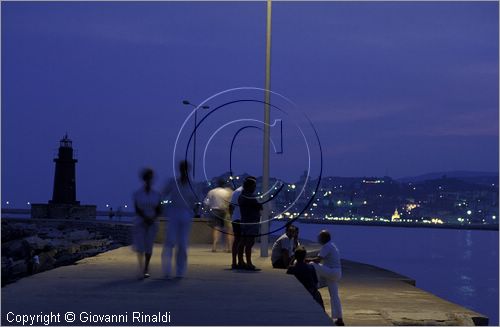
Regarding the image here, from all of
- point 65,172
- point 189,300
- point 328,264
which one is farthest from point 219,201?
point 65,172

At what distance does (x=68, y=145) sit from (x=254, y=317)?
234ft

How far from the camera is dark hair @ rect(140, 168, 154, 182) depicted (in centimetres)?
1334

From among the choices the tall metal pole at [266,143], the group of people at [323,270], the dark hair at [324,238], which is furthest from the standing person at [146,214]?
the tall metal pole at [266,143]

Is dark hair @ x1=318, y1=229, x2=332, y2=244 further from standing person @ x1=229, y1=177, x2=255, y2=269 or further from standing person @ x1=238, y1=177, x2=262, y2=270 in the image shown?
standing person @ x1=229, y1=177, x2=255, y2=269

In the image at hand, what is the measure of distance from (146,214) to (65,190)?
2630 inches

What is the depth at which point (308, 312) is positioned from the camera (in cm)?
1044

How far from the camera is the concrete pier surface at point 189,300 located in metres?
9.80

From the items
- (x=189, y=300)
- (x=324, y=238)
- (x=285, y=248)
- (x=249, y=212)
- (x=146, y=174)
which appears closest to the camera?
(x=189, y=300)

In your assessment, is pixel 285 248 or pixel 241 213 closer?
pixel 241 213

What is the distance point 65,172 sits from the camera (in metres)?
78.6

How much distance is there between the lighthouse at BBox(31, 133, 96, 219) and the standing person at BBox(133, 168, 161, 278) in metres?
66.0

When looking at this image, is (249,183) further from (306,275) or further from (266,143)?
(266,143)

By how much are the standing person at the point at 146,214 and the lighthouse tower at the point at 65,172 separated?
66.0 metres

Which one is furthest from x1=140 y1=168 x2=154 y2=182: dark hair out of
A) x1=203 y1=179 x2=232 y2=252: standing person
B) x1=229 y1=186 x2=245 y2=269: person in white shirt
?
x1=203 y1=179 x2=232 y2=252: standing person
